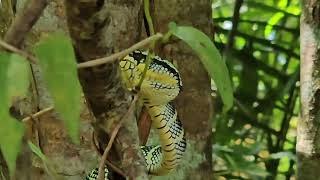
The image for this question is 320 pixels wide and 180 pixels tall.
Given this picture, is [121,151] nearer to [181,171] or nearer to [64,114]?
[64,114]

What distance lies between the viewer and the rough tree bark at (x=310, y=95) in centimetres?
122

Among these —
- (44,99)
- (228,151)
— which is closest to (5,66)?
(44,99)

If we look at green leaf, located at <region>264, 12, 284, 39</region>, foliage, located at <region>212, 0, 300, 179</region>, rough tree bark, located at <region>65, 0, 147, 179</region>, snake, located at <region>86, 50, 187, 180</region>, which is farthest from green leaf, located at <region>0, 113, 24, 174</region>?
green leaf, located at <region>264, 12, 284, 39</region>

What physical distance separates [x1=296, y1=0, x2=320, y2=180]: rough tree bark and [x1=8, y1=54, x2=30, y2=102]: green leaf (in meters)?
Result: 0.88

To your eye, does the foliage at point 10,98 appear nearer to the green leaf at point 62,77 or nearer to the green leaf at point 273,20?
the green leaf at point 62,77

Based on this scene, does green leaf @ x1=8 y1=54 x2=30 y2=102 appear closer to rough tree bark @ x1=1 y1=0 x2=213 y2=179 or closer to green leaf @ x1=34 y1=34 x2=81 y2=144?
green leaf @ x1=34 y1=34 x2=81 y2=144

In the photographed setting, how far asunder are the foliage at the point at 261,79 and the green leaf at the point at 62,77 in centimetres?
138

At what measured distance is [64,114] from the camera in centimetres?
40

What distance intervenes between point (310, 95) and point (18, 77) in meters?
0.89

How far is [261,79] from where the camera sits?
1.97m

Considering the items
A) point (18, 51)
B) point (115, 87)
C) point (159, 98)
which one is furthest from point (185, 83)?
point (18, 51)

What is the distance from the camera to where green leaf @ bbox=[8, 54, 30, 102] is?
399mm

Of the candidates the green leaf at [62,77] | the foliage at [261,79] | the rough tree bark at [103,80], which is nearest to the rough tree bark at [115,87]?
the rough tree bark at [103,80]

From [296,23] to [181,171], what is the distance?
900mm
